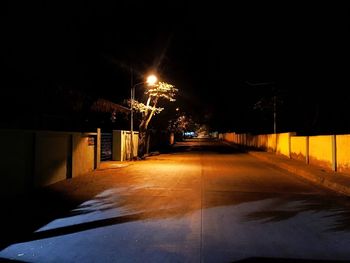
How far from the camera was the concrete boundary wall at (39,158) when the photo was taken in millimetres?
9953

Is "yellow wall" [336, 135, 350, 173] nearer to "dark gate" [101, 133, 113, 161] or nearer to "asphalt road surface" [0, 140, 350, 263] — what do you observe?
"asphalt road surface" [0, 140, 350, 263]

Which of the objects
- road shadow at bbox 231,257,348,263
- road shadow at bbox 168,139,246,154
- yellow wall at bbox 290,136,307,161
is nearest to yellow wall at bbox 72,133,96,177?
road shadow at bbox 231,257,348,263

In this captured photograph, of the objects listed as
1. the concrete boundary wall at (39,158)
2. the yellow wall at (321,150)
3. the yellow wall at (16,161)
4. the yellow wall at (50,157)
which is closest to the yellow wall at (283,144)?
the yellow wall at (321,150)

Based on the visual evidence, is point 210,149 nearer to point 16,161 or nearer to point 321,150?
point 321,150

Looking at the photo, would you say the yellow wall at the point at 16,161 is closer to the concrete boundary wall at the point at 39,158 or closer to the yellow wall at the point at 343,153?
the concrete boundary wall at the point at 39,158

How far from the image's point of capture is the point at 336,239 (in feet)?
20.7

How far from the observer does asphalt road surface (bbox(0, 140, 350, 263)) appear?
18.1ft

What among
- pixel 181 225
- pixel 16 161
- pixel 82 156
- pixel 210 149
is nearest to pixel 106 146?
pixel 82 156

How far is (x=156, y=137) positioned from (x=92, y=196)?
3361 centimetres

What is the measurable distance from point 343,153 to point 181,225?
37.3 ft

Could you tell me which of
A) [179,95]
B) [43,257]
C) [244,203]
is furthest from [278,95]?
[43,257]

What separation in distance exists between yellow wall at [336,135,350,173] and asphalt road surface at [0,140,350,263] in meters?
4.36

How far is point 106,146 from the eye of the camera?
73.8ft

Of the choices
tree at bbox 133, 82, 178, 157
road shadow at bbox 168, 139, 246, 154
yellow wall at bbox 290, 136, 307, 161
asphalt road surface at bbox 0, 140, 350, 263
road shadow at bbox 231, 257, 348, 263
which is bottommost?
road shadow at bbox 231, 257, 348, 263
